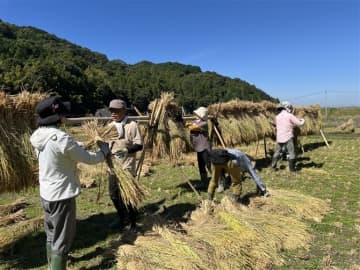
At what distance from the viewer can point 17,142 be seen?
457 centimetres

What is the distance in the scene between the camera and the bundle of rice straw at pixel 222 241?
373 centimetres

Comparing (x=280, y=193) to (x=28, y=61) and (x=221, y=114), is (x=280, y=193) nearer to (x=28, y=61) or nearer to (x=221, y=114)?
(x=221, y=114)

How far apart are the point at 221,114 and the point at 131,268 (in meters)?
8.65

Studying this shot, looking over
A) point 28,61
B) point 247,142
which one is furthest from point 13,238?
point 28,61

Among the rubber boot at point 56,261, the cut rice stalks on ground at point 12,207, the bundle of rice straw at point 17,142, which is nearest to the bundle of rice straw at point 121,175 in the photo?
the bundle of rice straw at point 17,142

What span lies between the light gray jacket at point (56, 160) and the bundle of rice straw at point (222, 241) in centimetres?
109

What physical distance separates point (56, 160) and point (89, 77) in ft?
194

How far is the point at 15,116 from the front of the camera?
4613mm

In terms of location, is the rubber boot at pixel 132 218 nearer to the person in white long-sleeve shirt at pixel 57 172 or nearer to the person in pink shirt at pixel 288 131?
the person in white long-sleeve shirt at pixel 57 172

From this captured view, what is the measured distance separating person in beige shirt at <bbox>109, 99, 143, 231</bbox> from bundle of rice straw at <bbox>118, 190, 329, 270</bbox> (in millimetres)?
806

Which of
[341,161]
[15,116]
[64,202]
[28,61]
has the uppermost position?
[28,61]

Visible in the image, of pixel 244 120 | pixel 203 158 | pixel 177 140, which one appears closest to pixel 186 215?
pixel 203 158

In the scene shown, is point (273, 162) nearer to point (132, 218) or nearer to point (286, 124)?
point (286, 124)

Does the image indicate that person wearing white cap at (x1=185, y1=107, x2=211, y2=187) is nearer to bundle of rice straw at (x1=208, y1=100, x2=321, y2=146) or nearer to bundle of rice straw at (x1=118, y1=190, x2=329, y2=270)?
bundle of rice straw at (x1=118, y1=190, x2=329, y2=270)
